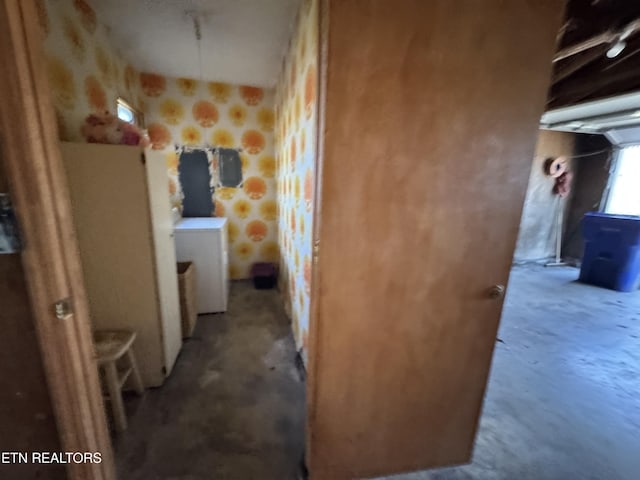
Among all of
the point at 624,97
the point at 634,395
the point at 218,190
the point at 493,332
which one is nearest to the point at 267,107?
the point at 218,190

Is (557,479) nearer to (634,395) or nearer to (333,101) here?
(634,395)

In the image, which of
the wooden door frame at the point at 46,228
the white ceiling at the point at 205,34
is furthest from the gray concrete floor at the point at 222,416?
the white ceiling at the point at 205,34

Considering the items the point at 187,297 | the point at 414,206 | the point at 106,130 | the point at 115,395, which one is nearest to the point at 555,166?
the point at 414,206

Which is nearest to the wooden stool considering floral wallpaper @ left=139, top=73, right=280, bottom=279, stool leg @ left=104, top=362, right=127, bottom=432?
stool leg @ left=104, top=362, right=127, bottom=432

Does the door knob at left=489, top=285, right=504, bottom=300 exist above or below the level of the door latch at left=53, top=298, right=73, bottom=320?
below

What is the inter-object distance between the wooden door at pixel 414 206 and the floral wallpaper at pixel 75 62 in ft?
5.47

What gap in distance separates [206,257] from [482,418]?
2.46 meters

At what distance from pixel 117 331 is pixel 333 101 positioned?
69.7 inches

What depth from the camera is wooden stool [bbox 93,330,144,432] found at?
1.42 m

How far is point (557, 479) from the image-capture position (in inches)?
52.7

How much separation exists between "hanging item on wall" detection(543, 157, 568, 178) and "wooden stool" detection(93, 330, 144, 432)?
609 centimetres

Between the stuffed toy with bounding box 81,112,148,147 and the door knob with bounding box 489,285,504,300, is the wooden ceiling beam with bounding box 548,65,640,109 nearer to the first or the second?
the door knob with bounding box 489,285,504,300

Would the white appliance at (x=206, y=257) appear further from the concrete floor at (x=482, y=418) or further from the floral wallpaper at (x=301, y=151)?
the floral wallpaper at (x=301, y=151)

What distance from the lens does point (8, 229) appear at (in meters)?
0.66
